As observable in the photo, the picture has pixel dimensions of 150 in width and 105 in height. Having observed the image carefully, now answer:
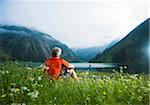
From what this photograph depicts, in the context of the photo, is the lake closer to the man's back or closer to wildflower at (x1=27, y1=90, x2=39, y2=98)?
the man's back

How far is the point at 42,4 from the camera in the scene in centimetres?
411

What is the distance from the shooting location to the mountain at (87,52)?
4.12 m

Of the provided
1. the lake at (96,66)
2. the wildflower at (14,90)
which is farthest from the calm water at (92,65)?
the wildflower at (14,90)

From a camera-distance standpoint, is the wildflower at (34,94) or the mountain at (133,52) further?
the mountain at (133,52)

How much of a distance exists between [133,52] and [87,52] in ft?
Answer: 1.54

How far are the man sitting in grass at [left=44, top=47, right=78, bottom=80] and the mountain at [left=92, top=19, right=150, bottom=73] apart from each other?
0.92 feet

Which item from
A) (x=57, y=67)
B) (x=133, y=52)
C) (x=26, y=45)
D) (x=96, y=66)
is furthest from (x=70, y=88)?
(x=133, y=52)

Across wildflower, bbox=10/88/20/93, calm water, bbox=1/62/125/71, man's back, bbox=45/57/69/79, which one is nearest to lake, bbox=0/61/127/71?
calm water, bbox=1/62/125/71

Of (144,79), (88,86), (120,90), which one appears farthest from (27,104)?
(144,79)

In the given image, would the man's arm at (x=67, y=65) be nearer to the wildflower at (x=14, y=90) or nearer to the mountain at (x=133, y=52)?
the mountain at (x=133, y=52)

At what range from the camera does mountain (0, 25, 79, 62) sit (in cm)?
408

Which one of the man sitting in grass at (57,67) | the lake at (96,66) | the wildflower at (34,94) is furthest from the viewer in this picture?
the lake at (96,66)

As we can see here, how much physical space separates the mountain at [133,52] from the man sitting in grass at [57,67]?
28 centimetres

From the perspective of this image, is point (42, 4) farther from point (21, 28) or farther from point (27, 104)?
point (27, 104)
